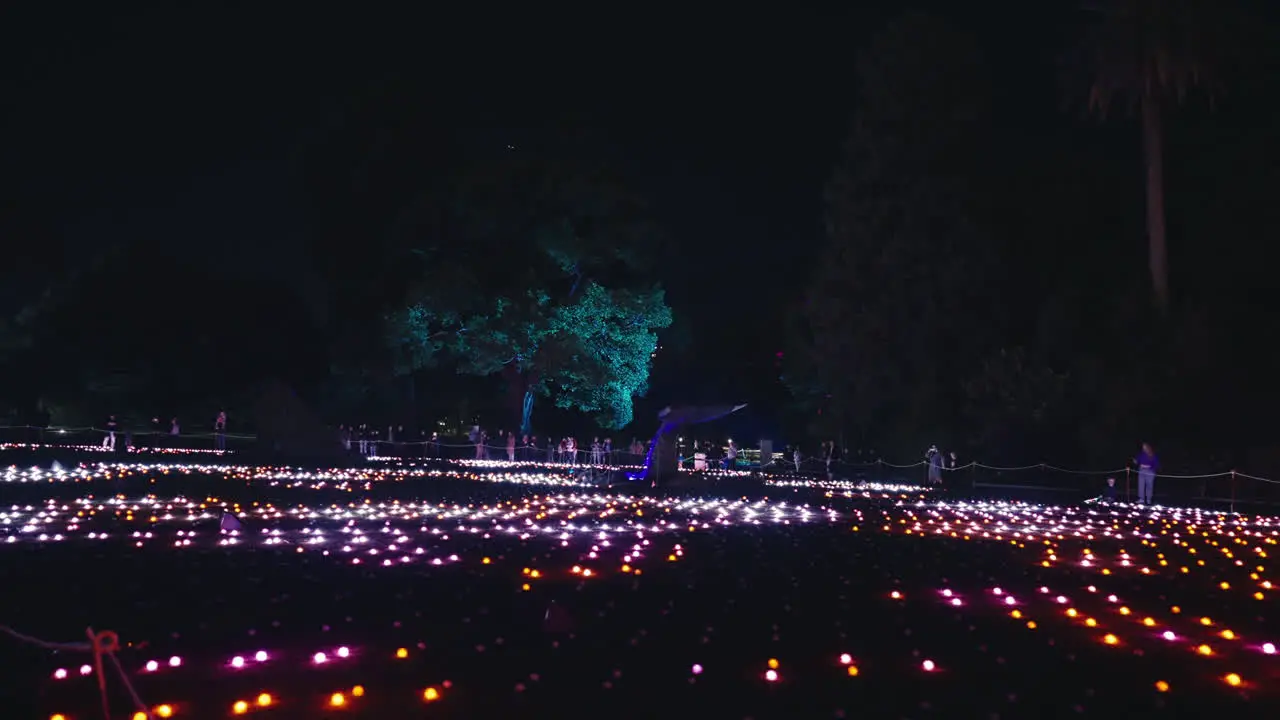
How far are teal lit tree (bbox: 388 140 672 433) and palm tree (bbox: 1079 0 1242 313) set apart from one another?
19.4 metres

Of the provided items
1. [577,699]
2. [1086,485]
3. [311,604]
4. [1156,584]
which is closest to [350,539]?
[311,604]

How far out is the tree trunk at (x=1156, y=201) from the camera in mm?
32938

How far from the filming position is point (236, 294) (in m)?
53.4

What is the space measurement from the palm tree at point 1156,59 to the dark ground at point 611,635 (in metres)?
23.9

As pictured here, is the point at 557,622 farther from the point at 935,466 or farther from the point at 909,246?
the point at 909,246

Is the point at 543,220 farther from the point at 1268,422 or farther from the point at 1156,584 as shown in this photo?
the point at 1156,584

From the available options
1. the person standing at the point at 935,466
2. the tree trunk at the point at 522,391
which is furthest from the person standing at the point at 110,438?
the person standing at the point at 935,466

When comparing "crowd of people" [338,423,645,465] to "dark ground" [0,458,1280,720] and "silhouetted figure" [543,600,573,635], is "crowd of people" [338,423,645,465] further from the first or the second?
"silhouetted figure" [543,600,573,635]

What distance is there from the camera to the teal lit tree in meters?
45.6

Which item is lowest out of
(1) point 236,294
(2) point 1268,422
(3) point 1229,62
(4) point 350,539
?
(4) point 350,539

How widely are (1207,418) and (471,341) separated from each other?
27790mm

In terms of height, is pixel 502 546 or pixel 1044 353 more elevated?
pixel 1044 353

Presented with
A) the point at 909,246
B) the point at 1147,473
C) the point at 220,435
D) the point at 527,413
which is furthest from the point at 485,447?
the point at 1147,473

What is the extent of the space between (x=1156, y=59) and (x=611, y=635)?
108 ft
